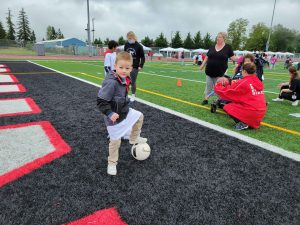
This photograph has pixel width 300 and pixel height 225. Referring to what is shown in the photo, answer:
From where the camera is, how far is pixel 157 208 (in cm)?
249

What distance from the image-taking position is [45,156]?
354 cm

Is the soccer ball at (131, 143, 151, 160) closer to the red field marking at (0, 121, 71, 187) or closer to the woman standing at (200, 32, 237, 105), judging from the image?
the red field marking at (0, 121, 71, 187)

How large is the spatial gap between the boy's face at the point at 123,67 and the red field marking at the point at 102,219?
5.43 ft

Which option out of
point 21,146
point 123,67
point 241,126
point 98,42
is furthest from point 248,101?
point 98,42

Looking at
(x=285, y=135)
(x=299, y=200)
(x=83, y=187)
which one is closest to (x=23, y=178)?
(x=83, y=187)

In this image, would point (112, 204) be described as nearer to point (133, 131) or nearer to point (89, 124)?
point (133, 131)

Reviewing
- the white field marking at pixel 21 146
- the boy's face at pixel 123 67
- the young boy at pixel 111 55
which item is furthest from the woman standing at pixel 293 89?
the white field marking at pixel 21 146

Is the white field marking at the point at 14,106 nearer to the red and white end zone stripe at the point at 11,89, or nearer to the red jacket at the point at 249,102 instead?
the red and white end zone stripe at the point at 11,89

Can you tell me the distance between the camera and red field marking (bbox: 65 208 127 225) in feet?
7.37

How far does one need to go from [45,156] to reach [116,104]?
4.69 feet

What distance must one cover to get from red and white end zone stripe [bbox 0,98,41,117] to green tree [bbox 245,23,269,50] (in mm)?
80124

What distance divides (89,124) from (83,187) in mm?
2398

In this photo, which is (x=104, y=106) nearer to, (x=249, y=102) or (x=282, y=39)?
(x=249, y=102)

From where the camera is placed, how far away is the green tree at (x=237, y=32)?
78.2 metres
